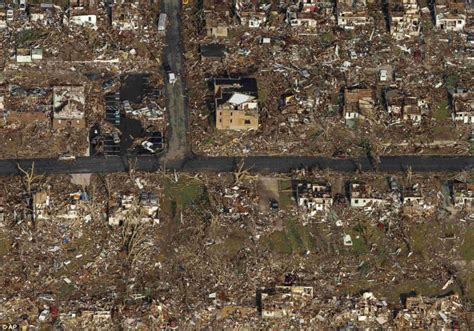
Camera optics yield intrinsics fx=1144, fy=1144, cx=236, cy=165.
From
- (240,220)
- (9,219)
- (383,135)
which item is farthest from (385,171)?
(9,219)

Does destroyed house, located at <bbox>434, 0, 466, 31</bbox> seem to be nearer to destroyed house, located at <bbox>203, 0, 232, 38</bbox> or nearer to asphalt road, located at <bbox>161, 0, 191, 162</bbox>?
destroyed house, located at <bbox>203, 0, 232, 38</bbox>

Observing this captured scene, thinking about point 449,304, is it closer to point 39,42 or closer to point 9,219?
point 9,219

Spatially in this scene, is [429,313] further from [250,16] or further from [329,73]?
[250,16]

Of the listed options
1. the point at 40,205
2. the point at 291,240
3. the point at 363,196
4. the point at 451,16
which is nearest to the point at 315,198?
the point at 363,196

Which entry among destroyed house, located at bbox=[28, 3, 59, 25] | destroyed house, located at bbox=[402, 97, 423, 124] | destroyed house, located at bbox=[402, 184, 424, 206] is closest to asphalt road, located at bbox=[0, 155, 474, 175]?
destroyed house, located at bbox=[402, 184, 424, 206]

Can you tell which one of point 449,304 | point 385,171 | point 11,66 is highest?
point 11,66

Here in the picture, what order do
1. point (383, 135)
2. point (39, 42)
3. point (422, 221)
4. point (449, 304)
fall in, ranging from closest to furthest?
point (449, 304) → point (422, 221) → point (383, 135) → point (39, 42)

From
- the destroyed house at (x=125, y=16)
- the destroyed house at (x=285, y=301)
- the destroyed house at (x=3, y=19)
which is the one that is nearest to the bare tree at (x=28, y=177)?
the destroyed house at (x=3, y=19)
